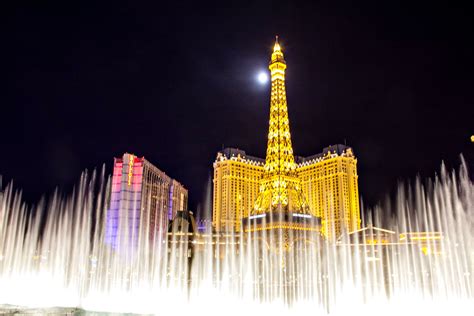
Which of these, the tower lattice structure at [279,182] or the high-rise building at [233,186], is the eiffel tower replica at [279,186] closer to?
the tower lattice structure at [279,182]

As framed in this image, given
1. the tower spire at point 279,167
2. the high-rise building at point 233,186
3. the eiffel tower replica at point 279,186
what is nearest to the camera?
the eiffel tower replica at point 279,186

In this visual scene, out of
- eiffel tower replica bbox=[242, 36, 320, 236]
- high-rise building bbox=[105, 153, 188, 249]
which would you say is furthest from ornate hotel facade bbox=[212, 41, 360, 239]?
high-rise building bbox=[105, 153, 188, 249]

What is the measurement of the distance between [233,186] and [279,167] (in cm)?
2166

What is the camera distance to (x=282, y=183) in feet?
204

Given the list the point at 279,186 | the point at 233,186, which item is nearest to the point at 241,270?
the point at 279,186

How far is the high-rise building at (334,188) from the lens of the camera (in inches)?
3076

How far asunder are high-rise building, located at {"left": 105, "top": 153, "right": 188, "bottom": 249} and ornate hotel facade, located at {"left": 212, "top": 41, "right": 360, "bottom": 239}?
507 inches

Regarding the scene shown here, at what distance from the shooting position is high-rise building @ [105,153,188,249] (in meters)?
58.3

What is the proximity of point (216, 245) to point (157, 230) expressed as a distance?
44.9 ft

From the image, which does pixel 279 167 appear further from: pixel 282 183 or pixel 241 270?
pixel 241 270

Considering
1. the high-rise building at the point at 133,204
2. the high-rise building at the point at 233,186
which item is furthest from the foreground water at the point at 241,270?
the high-rise building at the point at 233,186

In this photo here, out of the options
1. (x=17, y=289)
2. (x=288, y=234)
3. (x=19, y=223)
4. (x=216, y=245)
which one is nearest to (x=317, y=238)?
(x=288, y=234)

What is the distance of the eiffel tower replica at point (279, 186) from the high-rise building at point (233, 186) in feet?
59.0

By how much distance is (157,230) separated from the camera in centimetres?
6769
